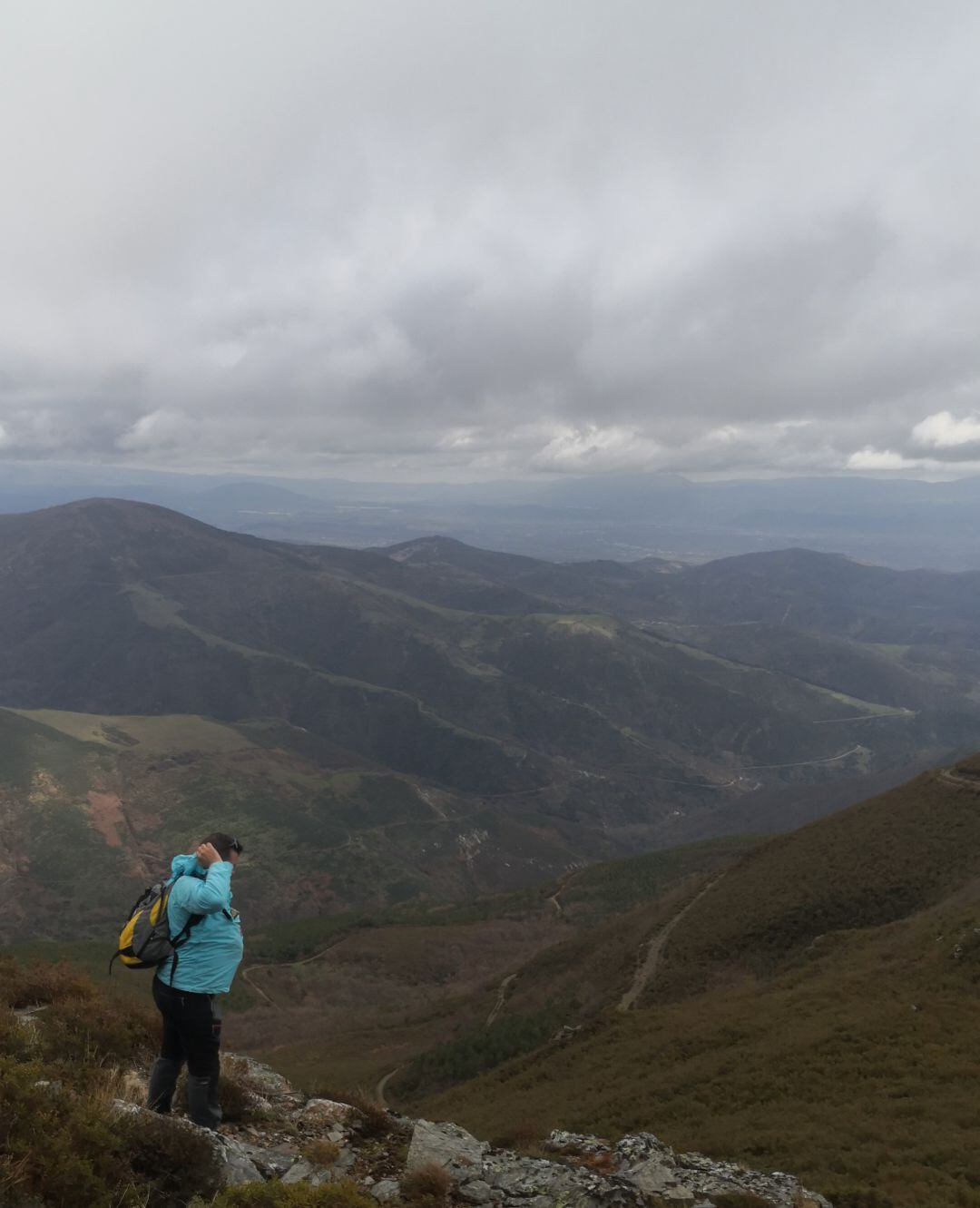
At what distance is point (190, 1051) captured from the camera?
324 inches

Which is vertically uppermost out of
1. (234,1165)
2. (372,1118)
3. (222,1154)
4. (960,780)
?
(222,1154)

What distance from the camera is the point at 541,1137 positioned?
14.4m

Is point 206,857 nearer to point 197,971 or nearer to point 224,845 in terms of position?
point 224,845

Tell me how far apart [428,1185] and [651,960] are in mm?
37779

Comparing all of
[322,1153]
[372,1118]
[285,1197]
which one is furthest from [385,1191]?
[285,1197]

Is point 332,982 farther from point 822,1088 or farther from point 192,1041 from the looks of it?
point 192,1041

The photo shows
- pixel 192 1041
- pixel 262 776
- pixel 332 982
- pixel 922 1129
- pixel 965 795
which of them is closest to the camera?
pixel 192 1041

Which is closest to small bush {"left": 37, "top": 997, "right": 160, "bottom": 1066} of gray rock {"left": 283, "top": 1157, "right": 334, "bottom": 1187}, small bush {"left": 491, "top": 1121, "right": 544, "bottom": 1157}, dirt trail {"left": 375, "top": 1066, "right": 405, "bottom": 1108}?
gray rock {"left": 283, "top": 1157, "right": 334, "bottom": 1187}

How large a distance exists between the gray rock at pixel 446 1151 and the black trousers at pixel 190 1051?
3.34 m

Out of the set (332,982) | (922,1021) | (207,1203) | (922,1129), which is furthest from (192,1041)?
(332,982)

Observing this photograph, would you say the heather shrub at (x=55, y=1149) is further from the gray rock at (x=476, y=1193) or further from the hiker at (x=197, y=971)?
the gray rock at (x=476, y=1193)

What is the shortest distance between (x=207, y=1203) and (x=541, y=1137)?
1090 centimetres

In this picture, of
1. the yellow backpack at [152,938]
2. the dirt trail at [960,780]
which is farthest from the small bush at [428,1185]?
the dirt trail at [960,780]

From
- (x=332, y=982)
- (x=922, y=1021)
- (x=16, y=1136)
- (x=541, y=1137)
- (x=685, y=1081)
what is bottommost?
(x=332, y=982)
